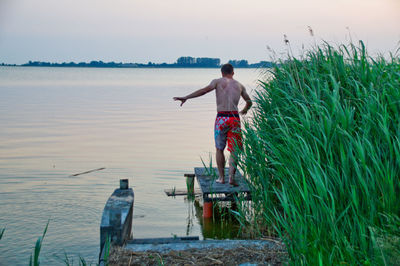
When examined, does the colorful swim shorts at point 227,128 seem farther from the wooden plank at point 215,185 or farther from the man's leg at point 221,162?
the wooden plank at point 215,185

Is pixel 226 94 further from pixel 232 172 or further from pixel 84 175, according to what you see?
pixel 84 175

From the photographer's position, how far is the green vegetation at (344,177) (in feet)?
12.1

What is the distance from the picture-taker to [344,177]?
4234mm

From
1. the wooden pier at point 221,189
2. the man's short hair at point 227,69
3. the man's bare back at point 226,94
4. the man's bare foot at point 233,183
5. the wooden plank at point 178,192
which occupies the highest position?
the man's short hair at point 227,69

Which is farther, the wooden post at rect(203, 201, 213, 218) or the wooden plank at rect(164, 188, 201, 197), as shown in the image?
the wooden plank at rect(164, 188, 201, 197)

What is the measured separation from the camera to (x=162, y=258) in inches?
178

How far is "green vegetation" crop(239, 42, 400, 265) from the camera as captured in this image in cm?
370

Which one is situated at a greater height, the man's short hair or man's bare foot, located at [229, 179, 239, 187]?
the man's short hair

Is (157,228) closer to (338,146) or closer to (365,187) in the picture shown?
(338,146)

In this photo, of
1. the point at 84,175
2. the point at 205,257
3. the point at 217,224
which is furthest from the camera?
the point at 84,175

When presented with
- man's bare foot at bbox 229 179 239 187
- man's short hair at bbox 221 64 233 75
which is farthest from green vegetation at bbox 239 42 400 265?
man's short hair at bbox 221 64 233 75

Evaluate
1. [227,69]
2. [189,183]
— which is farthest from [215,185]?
[227,69]

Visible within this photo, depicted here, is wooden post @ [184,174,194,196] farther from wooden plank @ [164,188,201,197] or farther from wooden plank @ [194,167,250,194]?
wooden plank @ [194,167,250,194]

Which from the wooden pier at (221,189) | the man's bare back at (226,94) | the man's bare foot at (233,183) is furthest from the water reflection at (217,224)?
the man's bare back at (226,94)
